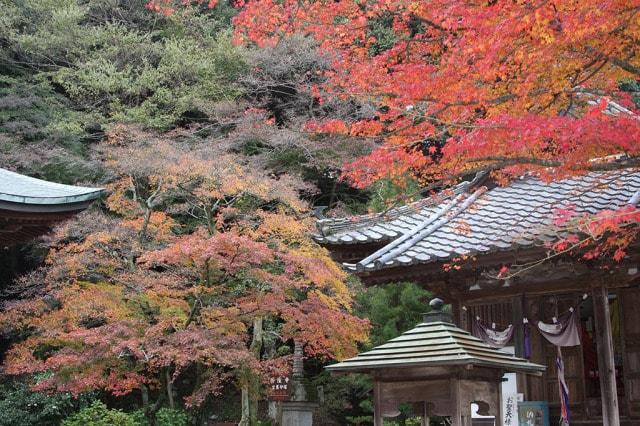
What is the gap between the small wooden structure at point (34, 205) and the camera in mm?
6691

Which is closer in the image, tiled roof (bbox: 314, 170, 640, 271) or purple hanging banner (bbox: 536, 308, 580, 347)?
tiled roof (bbox: 314, 170, 640, 271)

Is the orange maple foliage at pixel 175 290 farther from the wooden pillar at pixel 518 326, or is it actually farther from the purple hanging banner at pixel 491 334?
the wooden pillar at pixel 518 326

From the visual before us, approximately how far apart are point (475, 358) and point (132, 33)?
19848mm

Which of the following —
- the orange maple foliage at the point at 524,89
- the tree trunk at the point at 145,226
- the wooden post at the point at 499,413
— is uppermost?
the tree trunk at the point at 145,226

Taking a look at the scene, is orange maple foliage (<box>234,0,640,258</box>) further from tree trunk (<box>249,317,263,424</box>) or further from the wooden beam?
tree trunk (<box>249,317,263,424</box>)

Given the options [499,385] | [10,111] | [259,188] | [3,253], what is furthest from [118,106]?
[499,385]

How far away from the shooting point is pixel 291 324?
14.5m

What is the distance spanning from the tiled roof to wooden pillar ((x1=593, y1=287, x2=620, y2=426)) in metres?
1.01

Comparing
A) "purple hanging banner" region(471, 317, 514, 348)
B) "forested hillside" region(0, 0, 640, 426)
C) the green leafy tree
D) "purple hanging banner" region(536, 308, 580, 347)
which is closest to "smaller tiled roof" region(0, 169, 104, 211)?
"forested hillside" region(0, 0, 640, 426)

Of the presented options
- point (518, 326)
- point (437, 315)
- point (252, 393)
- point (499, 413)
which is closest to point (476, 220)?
point (518, 326)

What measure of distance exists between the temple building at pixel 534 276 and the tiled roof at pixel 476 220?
0.6 inches

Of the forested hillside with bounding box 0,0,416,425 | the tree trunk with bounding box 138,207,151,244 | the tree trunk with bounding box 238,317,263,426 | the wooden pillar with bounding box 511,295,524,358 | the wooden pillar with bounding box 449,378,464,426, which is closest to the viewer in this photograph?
the wooden pillar with bounding box 449,378,464,426

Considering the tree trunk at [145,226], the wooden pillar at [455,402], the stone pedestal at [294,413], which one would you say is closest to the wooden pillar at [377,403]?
the wooden pillar at [455,402]

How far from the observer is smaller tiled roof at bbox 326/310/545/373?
5.57m
